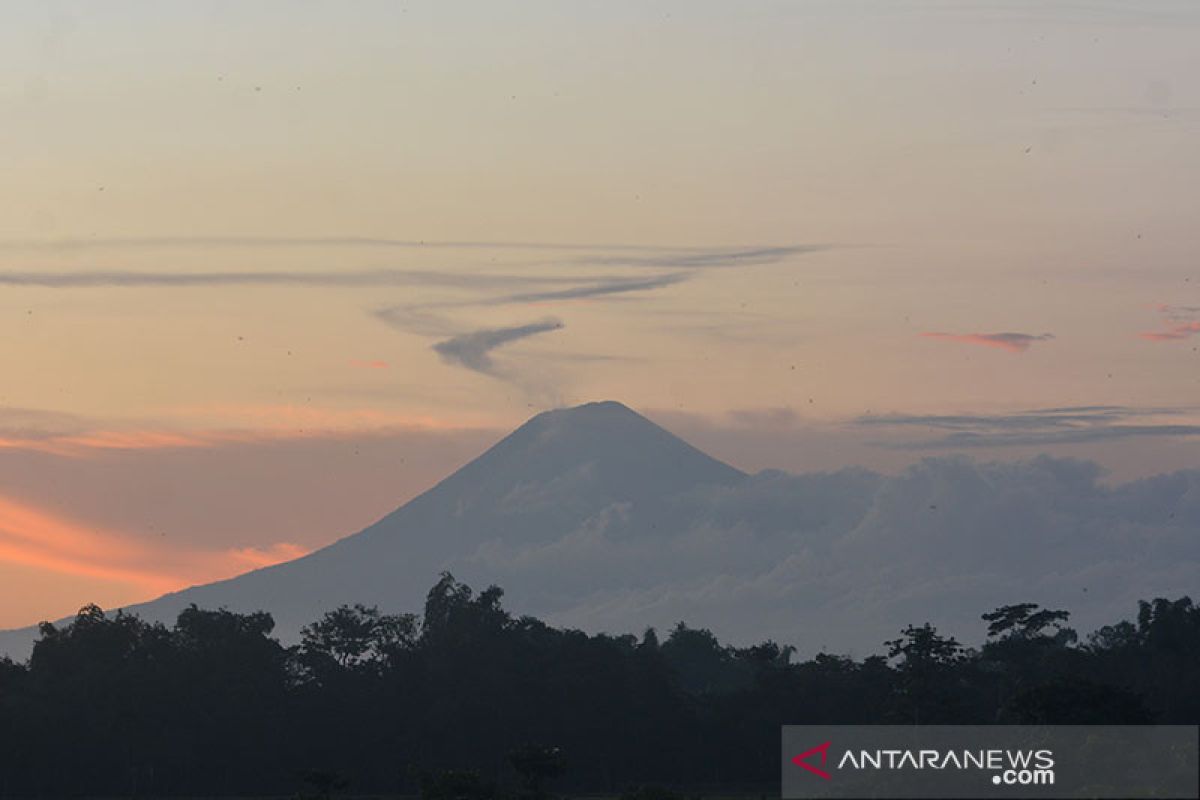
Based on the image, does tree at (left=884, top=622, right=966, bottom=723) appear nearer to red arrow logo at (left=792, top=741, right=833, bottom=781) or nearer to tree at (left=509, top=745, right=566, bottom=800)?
red arrow logo at (left=792, top=741, right=833, bottom=781)

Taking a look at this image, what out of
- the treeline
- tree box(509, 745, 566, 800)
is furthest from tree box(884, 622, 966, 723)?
tree box(509, 745, 566, 800)

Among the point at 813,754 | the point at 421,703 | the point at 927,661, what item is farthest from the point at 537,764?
the point at 927,661

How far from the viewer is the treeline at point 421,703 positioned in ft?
491

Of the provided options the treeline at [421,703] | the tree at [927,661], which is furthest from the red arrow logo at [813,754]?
the tree at [927,661]

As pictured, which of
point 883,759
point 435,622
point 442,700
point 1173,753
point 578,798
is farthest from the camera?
point 435,622

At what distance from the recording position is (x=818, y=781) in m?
92.4

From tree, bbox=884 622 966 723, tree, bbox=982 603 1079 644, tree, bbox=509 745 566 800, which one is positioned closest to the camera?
tree, bbox=509 745 566 800

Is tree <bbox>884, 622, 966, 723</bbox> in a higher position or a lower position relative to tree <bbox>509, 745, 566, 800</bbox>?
higher

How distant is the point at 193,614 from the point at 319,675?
36.8ft

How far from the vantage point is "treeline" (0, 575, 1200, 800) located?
149625mm

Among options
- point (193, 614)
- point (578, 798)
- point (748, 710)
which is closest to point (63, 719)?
point (193, 614)

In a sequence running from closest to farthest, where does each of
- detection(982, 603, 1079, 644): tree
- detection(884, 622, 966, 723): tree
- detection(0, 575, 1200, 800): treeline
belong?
1. detection(0, 575, 1200, 800): treeline
2. detection(884, 622, 966, 723): tree
3. detection(982, 603, 1079, 644): tree

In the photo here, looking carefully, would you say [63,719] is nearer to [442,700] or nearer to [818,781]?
[442,700]

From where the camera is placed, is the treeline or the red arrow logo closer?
the red arrow logo
